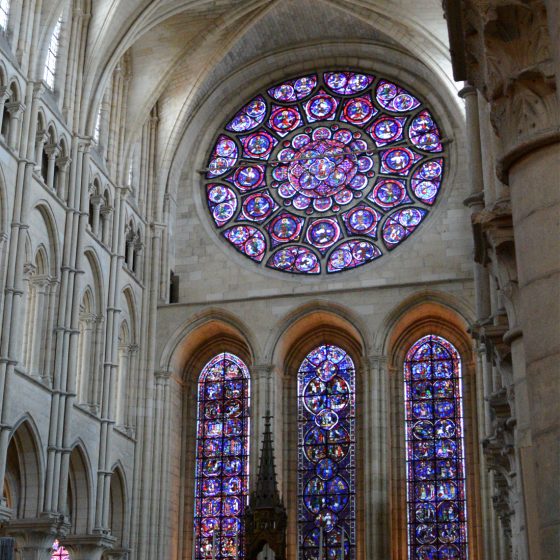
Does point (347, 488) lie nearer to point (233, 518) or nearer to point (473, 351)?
point (233, 518)

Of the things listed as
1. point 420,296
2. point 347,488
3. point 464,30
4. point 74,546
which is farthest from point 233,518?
point 464,30

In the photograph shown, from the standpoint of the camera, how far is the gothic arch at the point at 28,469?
1691 centimetres

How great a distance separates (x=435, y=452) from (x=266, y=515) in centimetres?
381

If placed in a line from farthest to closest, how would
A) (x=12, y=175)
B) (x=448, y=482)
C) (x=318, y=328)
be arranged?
(x=318, y=328) < (x=448, y=482) < (x=12, y=175)

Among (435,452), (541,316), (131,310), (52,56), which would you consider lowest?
(541,316)

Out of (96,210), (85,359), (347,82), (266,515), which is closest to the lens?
(85,359)

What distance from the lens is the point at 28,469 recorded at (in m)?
17.1

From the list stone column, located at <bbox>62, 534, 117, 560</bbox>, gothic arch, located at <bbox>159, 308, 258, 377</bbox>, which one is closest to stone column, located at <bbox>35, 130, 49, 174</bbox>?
gothic arch, located at <bbox>159, 308, 258, 377</bbox>

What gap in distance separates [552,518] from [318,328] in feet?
57.4

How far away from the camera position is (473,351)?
70.5 ft

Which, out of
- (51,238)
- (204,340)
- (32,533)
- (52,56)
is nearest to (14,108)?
(51,238)

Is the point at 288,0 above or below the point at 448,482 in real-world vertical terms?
above

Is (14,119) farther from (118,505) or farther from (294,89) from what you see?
(294,89)

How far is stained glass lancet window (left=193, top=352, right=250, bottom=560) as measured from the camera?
860 inches
